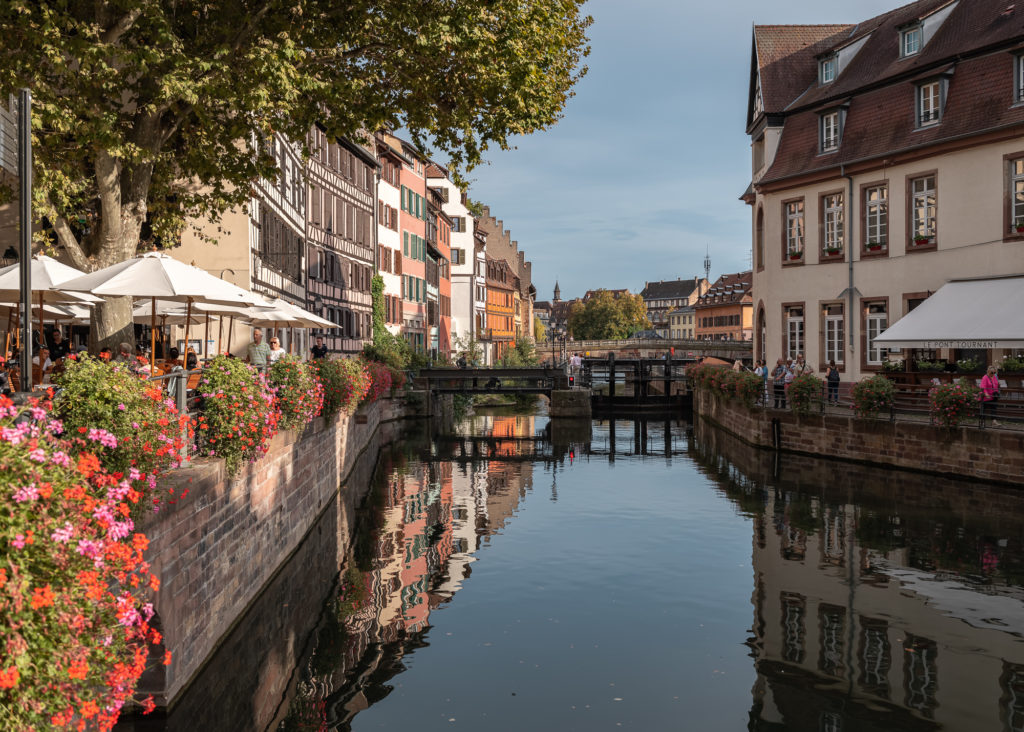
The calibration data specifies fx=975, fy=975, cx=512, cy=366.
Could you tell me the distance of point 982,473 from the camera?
19.6 meters

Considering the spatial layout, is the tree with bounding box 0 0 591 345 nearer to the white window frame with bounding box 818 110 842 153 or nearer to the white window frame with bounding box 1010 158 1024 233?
the white window frame with bounding box 1010 158 1024 233

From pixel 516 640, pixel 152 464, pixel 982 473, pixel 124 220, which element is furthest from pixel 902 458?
pixel 152 464

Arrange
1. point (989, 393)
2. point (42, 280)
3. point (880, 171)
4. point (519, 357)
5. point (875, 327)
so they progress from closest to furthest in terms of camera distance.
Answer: point (42, 280) < point (989, 393) < point (880, 171) < point (875, 327) < point (519, 357)

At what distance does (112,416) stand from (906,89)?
25862 mm

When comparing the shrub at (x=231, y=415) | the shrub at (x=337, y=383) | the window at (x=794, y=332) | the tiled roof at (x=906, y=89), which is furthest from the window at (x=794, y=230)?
the shrub at (x=231, y=415)

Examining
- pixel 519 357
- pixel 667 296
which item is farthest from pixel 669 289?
pixel 519 357

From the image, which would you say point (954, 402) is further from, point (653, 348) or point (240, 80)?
point (653, 348)

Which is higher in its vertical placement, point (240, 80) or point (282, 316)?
point (240, 80)

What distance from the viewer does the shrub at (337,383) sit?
54.1ft

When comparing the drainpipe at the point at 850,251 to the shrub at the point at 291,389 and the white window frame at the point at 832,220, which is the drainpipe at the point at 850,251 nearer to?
the white window frame at the point at 832,220

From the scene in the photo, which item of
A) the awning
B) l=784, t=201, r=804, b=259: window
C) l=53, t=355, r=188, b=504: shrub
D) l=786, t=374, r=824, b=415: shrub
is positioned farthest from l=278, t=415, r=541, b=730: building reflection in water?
l=784, t=201, r=804, b=259: window

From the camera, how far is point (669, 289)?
172125 millimetres

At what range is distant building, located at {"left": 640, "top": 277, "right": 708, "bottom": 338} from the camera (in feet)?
541

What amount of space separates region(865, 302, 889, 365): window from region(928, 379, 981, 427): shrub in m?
6.94
